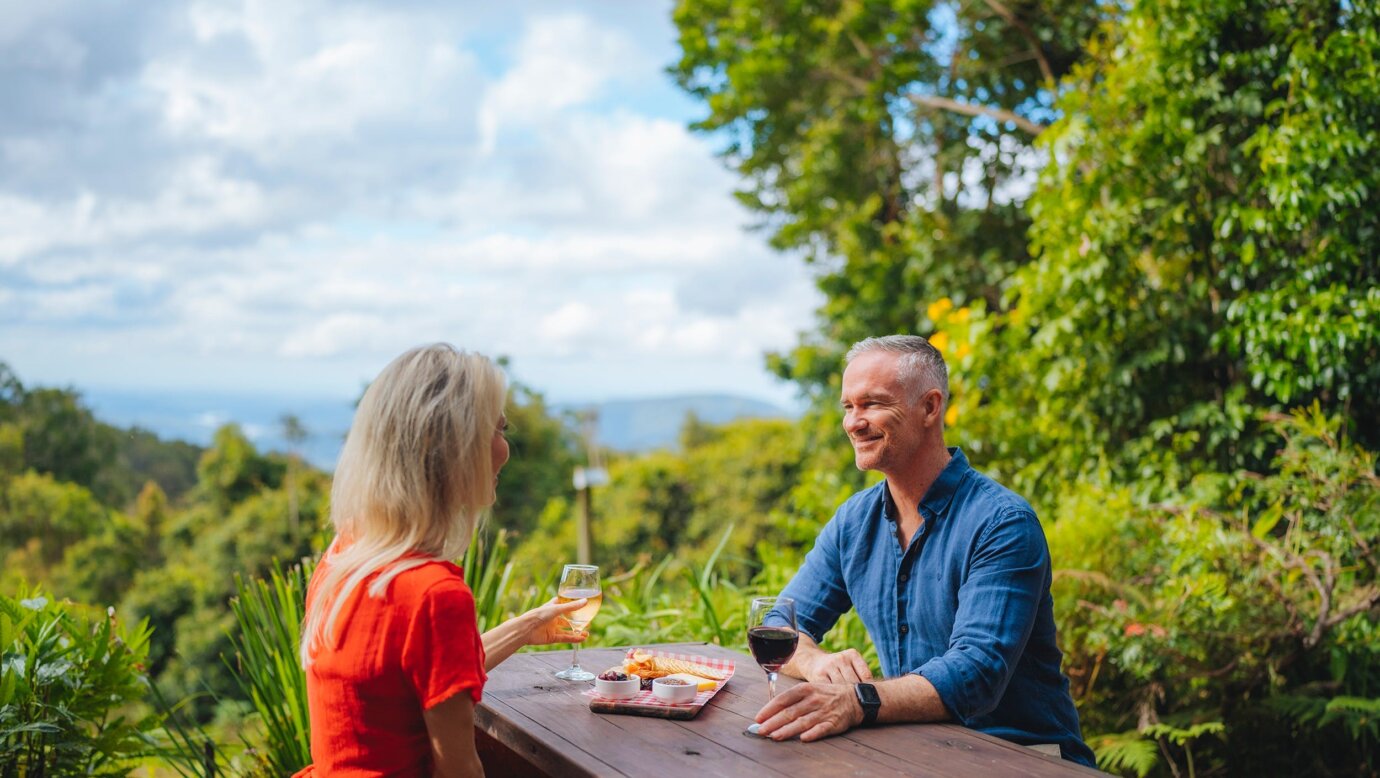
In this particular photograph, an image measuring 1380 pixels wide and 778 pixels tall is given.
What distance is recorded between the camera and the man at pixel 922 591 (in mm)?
1896

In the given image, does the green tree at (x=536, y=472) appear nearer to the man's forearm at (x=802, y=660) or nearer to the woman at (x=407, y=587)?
the man's forearm at (x=802, y=660)

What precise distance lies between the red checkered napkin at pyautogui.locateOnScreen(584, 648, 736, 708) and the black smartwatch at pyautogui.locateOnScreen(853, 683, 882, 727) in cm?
31

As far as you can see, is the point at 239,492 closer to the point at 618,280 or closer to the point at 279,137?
the point at 279,137

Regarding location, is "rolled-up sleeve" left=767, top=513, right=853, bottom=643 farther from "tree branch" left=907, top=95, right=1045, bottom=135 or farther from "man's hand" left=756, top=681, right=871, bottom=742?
"tree branch" left=907, top=95, right=1045, bottom=135

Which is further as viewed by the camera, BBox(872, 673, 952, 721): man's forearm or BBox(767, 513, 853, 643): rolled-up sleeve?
BBox(767, 513, 853, 643): rolled-up sleeve

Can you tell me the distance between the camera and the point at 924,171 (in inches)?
381

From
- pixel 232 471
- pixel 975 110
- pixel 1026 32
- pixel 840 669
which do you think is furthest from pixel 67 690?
pixel 232 471

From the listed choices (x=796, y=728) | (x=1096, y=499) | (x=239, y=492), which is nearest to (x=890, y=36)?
(x=1096, y=499)

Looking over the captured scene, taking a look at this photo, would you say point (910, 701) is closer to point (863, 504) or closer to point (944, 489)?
point (944, 489)

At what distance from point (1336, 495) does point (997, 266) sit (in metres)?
4.31

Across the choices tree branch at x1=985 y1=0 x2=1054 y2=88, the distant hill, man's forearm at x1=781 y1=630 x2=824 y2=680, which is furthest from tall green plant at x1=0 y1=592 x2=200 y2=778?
the distant hill

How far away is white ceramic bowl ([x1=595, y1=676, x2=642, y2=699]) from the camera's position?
78.6 inches

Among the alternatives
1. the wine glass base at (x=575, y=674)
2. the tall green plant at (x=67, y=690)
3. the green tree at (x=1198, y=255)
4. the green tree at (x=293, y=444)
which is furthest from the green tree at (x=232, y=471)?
the wine glass base at (x=575, y=674)

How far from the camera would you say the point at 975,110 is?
815 cm
